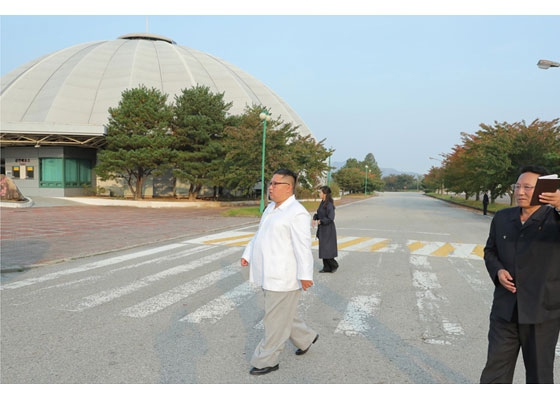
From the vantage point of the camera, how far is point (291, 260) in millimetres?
3762

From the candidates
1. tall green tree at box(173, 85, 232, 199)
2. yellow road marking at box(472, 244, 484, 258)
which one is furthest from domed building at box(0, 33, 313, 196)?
yellow road marking at box(472, 244, 484, 258)

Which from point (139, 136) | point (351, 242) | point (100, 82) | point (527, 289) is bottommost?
point (351, 242)

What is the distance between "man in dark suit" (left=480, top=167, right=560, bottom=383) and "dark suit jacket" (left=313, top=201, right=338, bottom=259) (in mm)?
5283

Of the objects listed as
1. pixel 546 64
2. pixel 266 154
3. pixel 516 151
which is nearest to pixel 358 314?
pixel 546 64

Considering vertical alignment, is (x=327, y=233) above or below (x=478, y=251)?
above

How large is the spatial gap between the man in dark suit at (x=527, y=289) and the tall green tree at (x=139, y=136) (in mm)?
28433

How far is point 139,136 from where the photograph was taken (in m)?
29.8

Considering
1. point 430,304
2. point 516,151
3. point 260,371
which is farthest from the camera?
point 516,151

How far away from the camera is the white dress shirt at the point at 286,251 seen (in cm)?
370

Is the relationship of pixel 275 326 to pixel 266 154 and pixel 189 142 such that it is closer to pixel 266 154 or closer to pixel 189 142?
pixel 266 154

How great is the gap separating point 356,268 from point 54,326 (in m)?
5.83

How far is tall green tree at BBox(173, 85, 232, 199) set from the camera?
30.9m

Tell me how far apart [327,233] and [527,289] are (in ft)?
18.4

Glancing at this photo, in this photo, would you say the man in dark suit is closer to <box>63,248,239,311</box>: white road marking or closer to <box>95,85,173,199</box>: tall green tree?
<box>63,248,239,311</box>: white road marking
